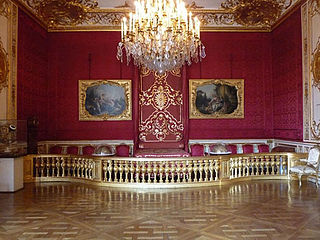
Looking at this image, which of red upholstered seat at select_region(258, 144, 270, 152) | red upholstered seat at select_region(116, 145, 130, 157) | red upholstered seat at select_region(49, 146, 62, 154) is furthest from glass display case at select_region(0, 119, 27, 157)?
red upholstered seat at select_region(258, 144, 270, 152)

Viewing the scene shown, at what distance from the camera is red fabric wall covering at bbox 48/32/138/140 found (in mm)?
9711

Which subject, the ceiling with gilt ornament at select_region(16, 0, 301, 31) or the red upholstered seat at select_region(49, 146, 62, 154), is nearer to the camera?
the ceiling with gilt ornament at select_region(16, 0, 301, 31)

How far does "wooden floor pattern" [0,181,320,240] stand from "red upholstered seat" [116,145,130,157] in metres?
3.02

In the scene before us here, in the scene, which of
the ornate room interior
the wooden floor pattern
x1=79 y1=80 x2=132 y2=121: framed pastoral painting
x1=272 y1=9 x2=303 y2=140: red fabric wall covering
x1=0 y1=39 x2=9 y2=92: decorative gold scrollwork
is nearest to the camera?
the wooden floor pattern

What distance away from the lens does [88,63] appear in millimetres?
9820

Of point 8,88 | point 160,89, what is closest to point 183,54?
point 160,89

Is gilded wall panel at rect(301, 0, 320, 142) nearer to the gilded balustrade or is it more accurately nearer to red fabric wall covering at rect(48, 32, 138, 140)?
the gilded balustrade

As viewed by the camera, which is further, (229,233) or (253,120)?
(253,120)

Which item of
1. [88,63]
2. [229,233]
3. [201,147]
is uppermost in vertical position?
[88,63]

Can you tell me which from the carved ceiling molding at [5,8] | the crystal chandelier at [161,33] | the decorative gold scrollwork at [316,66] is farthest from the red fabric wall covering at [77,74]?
the decorative gold scrollwork at [316,66]

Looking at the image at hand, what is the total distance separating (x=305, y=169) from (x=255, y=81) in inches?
168

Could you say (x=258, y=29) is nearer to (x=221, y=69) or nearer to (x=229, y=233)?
(x=221, y=69)

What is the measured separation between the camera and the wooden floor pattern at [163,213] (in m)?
3.65

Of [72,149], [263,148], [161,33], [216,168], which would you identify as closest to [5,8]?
[161,33]
